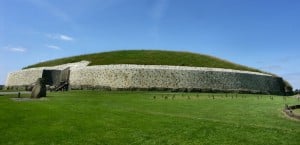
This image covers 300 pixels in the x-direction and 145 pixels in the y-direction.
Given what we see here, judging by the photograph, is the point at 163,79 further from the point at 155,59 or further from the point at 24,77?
the point at 24,77

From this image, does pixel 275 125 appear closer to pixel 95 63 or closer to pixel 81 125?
pixel 81 125

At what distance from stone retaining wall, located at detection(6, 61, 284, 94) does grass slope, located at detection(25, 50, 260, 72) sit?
→ 7474 mm

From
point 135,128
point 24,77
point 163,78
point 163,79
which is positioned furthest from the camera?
point 24,77

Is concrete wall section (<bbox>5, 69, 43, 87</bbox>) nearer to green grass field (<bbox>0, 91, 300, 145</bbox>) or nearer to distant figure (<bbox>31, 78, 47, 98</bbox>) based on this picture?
distant figure (<bbox>31, 78, 47, 98</bbox>)

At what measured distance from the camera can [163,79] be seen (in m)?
66.6

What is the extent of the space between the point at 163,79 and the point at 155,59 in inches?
577

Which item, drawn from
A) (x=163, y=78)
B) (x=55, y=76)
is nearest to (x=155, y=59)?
(x=163, y=78)

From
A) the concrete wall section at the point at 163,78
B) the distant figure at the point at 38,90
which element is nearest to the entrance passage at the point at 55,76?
the concrete wall section at the point at 163,78

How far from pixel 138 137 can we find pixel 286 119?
1085 centimetres

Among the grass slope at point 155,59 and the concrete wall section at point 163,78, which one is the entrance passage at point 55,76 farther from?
the grass slope at point 155,59

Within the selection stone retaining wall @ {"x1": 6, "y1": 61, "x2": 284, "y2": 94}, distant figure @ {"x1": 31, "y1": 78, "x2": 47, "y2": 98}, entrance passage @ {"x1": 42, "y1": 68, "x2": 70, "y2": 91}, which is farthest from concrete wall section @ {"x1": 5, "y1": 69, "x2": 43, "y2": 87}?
distant figure @ {"x1": 31, "y1": 78, "x2": 47, "y2": 98}

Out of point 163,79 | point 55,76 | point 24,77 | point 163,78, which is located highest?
point 55,76

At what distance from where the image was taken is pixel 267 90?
7300 cm

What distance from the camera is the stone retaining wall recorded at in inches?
2596
